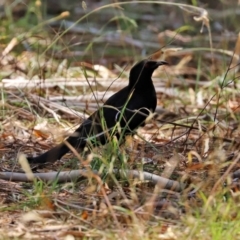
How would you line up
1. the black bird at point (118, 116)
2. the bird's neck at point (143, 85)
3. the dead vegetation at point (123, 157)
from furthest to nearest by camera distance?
the bird's neck at point (143, 85) → the black bird at point (118, 116) → the dead vegetation at point (123, 157)

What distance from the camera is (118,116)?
15.6ft

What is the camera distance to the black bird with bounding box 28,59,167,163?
14.3ft

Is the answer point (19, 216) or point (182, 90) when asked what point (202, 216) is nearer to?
point (19, 216)

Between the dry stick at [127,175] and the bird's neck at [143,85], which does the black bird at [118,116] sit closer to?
the bird's neck at [143,85]

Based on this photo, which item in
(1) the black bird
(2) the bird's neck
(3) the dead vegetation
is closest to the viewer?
(3) the dead vegetation

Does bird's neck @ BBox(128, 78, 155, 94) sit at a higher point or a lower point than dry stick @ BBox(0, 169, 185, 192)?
lower

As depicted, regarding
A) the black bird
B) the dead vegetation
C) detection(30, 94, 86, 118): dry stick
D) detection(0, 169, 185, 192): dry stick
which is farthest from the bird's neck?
detection(0, 169, 185, 192): dry stick

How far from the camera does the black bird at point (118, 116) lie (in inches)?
172

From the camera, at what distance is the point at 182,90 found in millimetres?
6922

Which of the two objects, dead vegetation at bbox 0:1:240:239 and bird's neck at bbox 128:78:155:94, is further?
bird's neck at bbox 128:78:155:94

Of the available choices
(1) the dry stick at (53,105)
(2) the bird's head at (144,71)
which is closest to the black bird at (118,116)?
(2) the bird's head at (144,71)

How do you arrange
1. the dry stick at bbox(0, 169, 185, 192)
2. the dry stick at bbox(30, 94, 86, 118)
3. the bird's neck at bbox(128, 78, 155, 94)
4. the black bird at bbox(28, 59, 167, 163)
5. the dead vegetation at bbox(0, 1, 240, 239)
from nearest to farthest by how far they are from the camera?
1. the dead vegetation at bbox(0, 1, 240, 239)
2. the dry stick at bbox(0, 169, 185, 192)
3. the black bird at bbox(28, 59, 167, 163)
4. the bird's neck at bbox(128, 78, 155, 94)
5. the dry stick at bbox(30, 94, 86, 118)

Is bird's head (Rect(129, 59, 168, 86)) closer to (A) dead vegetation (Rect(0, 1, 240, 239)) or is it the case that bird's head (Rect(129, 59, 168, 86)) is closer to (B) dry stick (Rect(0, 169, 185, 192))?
(A) dead vegetation (Rect(0, 1, 240, 239))

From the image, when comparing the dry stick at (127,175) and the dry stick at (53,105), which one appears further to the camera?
the dry stick at (53,105)
